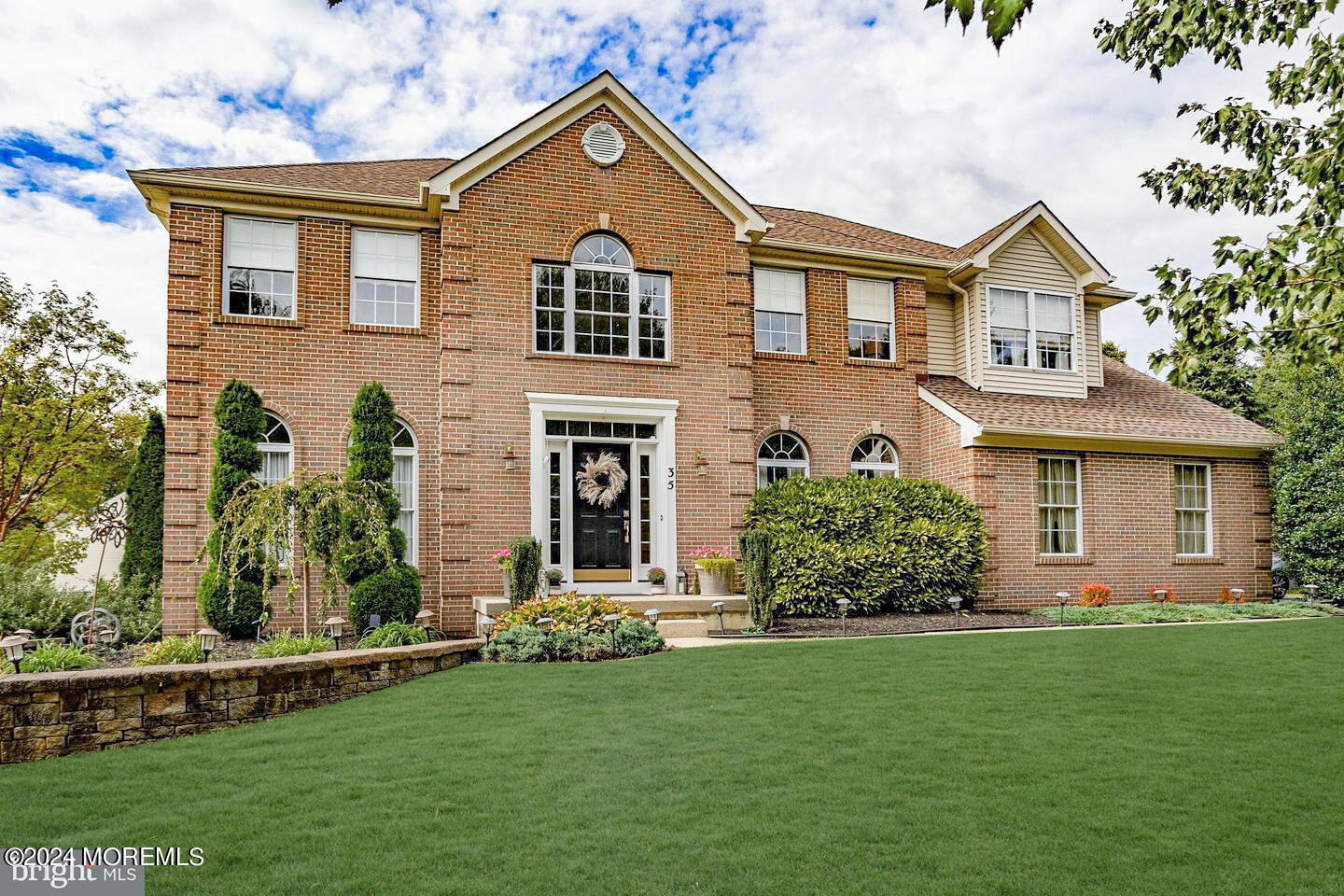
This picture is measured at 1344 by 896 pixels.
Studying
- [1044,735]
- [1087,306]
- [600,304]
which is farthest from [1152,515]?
[1044,735]

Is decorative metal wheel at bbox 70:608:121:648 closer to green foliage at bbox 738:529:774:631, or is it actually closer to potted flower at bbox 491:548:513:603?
potted flower at bbox 491:548:513:603

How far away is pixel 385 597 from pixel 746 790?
8141mm

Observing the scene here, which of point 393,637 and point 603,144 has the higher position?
point 603,144

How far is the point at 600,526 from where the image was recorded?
49.4 ft

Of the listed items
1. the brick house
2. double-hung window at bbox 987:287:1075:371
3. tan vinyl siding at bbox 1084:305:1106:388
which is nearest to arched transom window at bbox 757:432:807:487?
the brick house

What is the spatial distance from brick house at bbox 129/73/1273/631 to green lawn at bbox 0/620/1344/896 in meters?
6.00

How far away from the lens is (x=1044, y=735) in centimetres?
709

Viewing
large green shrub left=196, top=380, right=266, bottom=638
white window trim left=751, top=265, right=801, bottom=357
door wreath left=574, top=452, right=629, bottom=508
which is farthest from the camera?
white window trim left=751, top=265, right=801, bottom=357

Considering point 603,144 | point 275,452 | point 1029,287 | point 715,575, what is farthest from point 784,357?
point 275,452

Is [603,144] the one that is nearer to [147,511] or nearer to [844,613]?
[844,613]

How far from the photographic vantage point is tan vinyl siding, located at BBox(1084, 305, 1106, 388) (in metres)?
19.5

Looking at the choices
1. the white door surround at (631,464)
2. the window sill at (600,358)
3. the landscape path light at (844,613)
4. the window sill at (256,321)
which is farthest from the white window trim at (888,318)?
the window sill at (256,321)

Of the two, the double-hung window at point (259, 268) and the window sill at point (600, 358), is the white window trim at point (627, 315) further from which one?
the double-hung window at point (259, 268)

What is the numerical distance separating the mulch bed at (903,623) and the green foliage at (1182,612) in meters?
0.75
